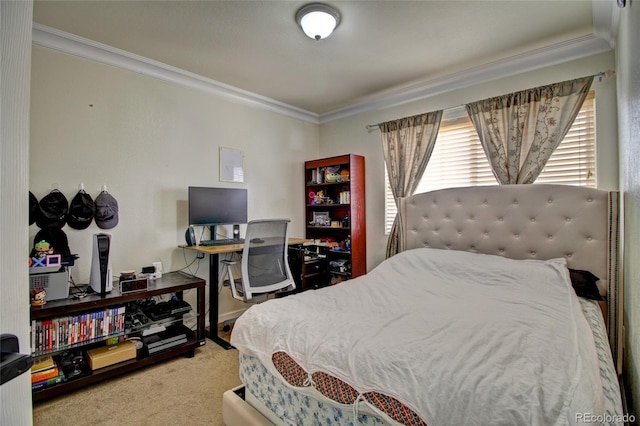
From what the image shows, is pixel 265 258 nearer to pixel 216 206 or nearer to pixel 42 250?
pixel 216 206

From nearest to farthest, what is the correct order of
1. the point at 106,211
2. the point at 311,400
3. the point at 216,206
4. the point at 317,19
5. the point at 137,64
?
the point at 311,400, the point at 317,19, the point at 106,211, the point at 137,64, the point at 216,206

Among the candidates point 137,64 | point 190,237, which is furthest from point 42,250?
point 137,64

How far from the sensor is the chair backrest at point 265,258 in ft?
8.48

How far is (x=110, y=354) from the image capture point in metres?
2.18

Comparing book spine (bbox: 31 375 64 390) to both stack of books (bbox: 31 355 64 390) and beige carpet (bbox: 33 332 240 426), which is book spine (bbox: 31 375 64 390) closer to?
stack of books (bbox: 31 355 64 390)

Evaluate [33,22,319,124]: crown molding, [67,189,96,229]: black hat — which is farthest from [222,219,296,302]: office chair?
[33,22,319,124]: crown molding

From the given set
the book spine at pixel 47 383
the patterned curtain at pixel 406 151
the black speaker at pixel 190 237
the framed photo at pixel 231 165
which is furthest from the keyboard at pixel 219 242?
the patterned curtain at pixel 406 151

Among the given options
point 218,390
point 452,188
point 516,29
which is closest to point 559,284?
point 452,188

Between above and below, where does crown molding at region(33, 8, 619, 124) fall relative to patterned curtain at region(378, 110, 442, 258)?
above

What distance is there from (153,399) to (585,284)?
9.66ft

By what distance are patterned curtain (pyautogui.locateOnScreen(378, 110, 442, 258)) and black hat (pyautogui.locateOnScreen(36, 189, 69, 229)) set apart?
9.86 feet

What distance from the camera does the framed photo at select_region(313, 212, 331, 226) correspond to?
4.05 m

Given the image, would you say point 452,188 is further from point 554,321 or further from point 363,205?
point 554,321

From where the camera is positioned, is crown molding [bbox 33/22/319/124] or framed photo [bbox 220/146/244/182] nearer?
crown molding [bbox 33/22/319/124]
